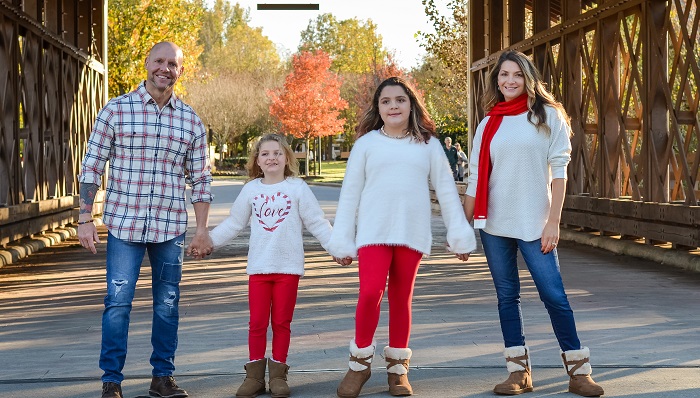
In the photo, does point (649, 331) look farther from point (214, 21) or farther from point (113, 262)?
point (214, 21)

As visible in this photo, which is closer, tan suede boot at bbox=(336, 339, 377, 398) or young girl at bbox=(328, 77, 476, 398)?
tan suede boot at bbox=(336, 339, 377, 398)

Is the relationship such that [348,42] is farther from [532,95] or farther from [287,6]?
[532,95]

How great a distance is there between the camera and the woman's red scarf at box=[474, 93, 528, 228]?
6418mm

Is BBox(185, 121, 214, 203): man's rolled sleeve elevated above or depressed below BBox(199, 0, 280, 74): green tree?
below

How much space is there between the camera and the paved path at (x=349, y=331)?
22.2 ft

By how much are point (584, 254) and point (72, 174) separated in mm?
10802

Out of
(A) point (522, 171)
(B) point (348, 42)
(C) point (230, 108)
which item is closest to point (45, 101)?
(A) point (522, 171)

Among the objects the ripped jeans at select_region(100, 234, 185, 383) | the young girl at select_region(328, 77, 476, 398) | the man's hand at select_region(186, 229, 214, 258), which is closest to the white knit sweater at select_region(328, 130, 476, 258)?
the young girl at select_region(328, 77, 476, 398)

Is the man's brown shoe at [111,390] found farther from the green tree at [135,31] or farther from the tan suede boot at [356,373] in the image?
the green tree at [135,31]

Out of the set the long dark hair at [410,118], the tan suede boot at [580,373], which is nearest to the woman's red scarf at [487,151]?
the long dark hair at [410,118]

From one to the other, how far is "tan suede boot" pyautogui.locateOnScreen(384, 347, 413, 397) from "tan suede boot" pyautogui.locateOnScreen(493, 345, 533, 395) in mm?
460

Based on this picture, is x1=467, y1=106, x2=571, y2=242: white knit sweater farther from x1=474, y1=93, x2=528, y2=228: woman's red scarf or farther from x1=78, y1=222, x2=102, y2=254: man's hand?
x1=78, y1=222, x2=102, y2=254: man's hand

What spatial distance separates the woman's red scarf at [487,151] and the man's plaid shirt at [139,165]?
5.04ft

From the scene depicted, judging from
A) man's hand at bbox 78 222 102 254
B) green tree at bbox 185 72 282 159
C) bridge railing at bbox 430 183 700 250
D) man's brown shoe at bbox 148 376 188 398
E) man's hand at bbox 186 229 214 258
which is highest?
green tree at bbox 185 72 282 159
